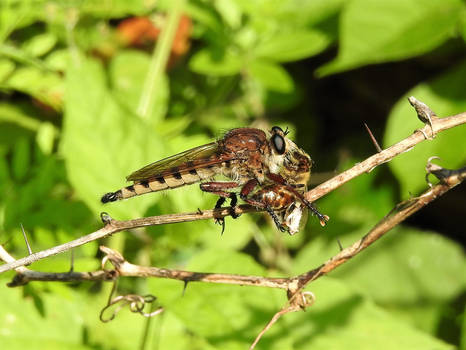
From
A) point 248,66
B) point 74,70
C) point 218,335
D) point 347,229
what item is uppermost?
point 74,70

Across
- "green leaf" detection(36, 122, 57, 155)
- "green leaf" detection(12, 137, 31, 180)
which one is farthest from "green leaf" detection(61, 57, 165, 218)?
"green leaf" detection(36, 122, 57, 155)

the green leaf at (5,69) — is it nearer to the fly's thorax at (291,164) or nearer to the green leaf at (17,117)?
the green leaf at (17,117)

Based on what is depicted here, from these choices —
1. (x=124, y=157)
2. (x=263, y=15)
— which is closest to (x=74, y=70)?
(x=124, y=157)

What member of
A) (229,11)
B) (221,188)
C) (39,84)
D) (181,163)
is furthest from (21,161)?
(229,11)

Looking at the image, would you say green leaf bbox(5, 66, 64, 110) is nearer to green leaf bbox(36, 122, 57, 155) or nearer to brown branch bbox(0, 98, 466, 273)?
green leaf bbox(36, 122, 57, 155)

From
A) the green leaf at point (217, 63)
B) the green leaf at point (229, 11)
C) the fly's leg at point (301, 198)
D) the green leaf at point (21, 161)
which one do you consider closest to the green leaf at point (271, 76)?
the green leaf at point (217, 63)

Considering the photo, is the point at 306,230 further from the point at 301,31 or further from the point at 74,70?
the point at 74,70
